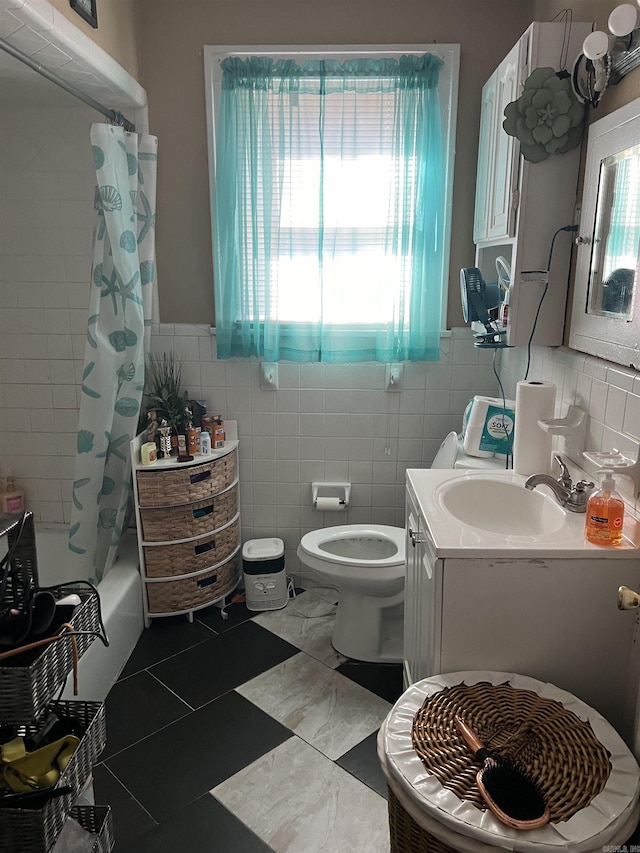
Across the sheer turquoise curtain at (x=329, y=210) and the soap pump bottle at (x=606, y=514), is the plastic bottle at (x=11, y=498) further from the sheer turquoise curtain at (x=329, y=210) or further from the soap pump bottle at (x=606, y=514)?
the soap pump bottle at (x=606, y=514)

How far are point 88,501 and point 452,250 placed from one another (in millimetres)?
1883

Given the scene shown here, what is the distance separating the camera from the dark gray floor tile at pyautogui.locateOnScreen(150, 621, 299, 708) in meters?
2.37

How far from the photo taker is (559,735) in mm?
1278

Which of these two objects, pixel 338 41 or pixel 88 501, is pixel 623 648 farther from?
pixel 338 41

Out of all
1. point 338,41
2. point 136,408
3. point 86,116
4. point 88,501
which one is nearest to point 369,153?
point 338,41

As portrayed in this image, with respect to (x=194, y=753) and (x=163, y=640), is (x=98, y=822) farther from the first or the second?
(x=163, y=640)

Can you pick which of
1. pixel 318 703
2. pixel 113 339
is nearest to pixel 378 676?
pixel 318 703

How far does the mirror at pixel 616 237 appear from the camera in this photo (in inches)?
61.9

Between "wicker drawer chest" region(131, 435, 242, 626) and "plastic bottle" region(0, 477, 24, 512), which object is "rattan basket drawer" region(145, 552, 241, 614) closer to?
"wicker drawer chest" region(131, 435, 242, 626)

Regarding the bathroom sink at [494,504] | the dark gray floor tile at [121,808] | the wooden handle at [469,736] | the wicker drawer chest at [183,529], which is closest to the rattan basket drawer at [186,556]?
the wicker drawer chest at [183,529]

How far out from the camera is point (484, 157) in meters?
2.54

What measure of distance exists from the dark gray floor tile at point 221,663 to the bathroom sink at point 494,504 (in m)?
1.07

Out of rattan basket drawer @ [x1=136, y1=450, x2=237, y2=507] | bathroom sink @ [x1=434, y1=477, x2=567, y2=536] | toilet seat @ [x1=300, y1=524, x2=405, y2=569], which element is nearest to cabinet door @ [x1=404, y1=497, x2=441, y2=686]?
bathroom sink @ [x1=434, y1=477, x2=567, y2=536]

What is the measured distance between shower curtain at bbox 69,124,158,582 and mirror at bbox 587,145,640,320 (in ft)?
5.61
